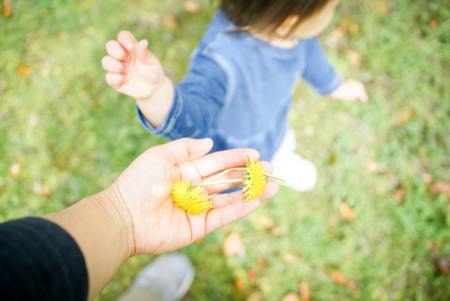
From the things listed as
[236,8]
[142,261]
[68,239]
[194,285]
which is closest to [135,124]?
[142,261]

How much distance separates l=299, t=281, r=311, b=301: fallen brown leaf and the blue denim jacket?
0.99 metres

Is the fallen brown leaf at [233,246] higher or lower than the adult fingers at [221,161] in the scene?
lower

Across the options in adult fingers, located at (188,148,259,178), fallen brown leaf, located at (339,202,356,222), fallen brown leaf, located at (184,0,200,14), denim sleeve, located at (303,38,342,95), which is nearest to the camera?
adult fingers, located at (188,148,259,178)

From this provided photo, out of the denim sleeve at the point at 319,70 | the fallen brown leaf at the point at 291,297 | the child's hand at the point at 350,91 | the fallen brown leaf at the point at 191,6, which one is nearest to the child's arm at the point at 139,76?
the denim sleeve at the point at 319,70

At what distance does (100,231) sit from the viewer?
39.8 inches

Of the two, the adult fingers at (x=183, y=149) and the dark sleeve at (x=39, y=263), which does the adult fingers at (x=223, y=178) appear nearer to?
the adult fingers at (x=183, y=149)

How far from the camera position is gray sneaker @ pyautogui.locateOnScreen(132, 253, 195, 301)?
2.24 m

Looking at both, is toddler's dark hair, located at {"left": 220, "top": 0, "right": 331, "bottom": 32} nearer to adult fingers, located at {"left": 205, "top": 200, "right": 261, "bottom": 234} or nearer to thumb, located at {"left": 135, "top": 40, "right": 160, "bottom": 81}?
thumb, located at {"left": 135, "top": 40, "right": 160, "bottom": 81}

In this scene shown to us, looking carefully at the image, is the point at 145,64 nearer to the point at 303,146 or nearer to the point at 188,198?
the point at 188,198

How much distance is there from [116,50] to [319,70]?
129 cm

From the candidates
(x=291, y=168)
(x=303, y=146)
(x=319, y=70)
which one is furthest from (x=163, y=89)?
(x=303, y=146)

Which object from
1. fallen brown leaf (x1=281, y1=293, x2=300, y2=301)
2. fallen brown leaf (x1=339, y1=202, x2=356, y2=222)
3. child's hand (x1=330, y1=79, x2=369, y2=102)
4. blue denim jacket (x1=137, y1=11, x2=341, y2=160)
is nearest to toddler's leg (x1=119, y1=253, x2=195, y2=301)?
fallen brown leaf (x1=281, y1=293, x2=300, y2=301)

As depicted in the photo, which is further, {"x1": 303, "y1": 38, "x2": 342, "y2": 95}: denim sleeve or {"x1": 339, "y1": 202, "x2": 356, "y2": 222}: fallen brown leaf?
{"x1": 339, "y1": 202, "x2": 356, "y2": 222}: fallen brown leaf

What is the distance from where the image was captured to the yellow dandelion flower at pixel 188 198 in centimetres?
113
